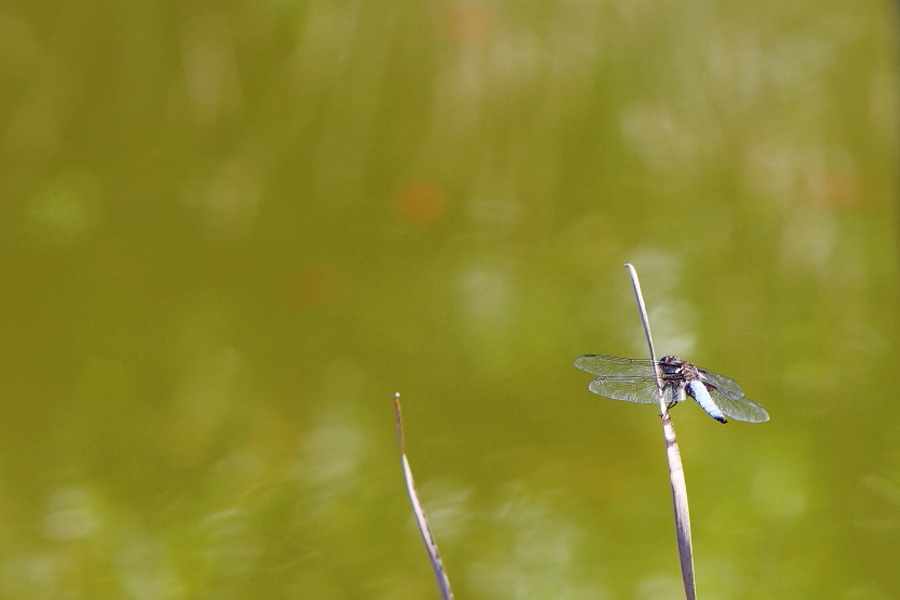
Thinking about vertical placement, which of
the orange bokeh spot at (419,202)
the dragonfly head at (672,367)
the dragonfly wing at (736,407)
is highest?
the orange bokeh spot at (419,202)

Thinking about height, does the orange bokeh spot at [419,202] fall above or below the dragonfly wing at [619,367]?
above

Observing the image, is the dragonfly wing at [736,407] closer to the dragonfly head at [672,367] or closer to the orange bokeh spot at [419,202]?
the dragonfly head at [672,367]

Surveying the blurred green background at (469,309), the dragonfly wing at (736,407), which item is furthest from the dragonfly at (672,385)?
the blurred green background at (469,309)

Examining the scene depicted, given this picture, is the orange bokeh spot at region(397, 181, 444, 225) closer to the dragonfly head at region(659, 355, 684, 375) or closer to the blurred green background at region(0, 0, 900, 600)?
the blurred green background at region(0, 0, 900, 600)

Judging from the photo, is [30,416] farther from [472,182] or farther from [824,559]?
[824,559]

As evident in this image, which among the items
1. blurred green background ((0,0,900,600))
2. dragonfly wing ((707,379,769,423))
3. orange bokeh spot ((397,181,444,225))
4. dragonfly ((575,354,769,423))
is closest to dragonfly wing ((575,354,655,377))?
dragonfly ((575,354,769,423))

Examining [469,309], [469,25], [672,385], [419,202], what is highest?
[469,25]

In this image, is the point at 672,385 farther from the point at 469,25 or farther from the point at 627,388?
the point at 469,25

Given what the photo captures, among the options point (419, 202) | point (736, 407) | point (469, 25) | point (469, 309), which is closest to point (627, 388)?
point (736, 407)
